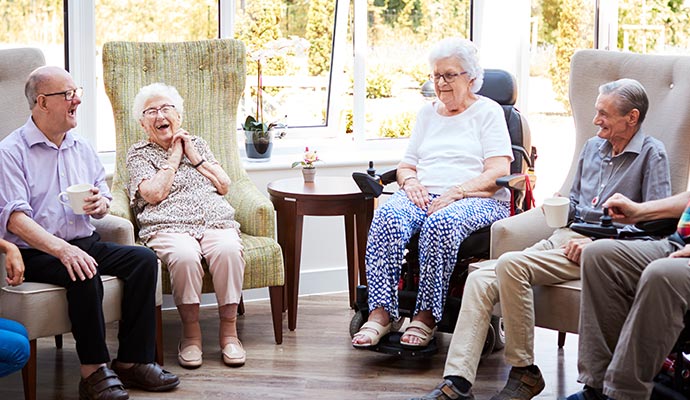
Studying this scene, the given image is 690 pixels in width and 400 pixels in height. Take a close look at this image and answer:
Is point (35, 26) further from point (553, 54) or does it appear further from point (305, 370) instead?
point (553, 54)

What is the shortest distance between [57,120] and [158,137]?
22.7 inches

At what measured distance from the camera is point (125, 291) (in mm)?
3459

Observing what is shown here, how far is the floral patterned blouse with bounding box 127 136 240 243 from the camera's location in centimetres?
388

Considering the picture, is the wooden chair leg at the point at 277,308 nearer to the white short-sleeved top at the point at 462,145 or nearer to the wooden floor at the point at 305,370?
the wooden floor at the point at 305,370

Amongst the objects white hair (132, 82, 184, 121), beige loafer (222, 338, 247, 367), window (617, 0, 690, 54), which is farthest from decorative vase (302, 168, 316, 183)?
window (617, 0, 690, 54)

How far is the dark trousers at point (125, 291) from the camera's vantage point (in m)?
3.31

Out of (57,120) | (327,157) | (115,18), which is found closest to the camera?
(57,120)

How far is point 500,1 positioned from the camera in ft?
17.6

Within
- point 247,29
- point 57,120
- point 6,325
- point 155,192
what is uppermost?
point 247,29

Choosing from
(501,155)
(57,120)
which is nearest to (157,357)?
(57,120)

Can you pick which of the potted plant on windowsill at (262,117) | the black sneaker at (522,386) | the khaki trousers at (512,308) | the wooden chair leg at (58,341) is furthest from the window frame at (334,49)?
the black sneaker at (522,386)

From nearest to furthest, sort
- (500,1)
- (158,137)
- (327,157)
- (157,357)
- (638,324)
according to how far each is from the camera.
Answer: (638,324) → (157,357) → (158,137) → (327,157) → (500,1)

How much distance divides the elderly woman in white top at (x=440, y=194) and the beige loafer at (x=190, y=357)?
0.60 m

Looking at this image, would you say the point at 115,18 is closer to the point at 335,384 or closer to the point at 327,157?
the point at 327,157
